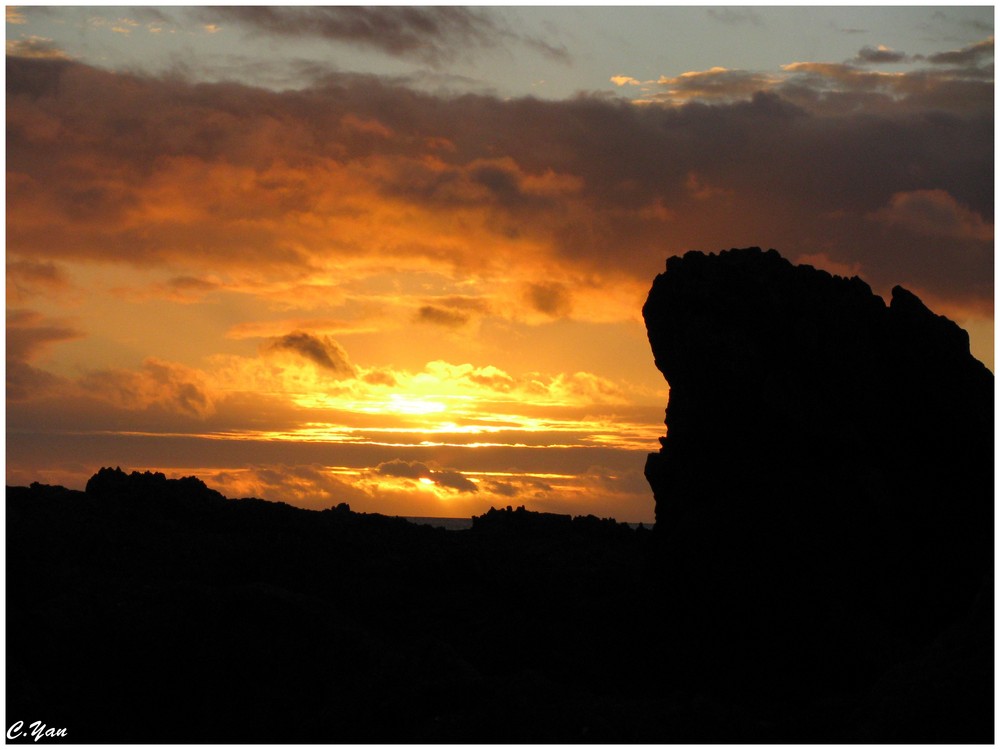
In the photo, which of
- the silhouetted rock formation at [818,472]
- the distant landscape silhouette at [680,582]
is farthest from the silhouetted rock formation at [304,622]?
the silhouetted rock formation at [818,472]

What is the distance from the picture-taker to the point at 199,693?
23.7m

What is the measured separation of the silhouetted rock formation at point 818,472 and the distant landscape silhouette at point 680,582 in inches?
2.3

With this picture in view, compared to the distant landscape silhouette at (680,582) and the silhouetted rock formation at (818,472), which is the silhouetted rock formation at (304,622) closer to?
the distant landscape silhouette at (680,582)

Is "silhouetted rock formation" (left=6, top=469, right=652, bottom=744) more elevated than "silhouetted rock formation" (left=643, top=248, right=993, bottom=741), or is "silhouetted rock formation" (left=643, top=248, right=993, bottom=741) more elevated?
"silhouetted rock formation" (left=643, top=248, right=993, bottom=741)

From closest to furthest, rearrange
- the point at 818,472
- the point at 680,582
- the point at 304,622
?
1. the point at 304,622
2. the point at 818,472
3. the point at 680,582

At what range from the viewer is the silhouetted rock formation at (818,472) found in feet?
87.5

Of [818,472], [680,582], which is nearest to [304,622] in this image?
[680,582]

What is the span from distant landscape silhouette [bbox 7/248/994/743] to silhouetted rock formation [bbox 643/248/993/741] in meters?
0.06

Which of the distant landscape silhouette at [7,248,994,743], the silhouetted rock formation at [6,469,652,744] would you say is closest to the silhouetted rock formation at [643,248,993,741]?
the distant landscape silhouette at [7,248,994,743]

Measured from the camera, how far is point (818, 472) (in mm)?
27172

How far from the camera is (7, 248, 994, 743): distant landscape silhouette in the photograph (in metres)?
23.4

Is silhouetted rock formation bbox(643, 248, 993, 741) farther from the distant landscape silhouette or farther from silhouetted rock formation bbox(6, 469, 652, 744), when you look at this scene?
silhouetted rock formation bbox(6, 469, 652, 744)

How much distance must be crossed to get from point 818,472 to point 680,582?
16.2 feet

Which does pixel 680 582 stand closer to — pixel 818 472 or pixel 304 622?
pixel 818 472
